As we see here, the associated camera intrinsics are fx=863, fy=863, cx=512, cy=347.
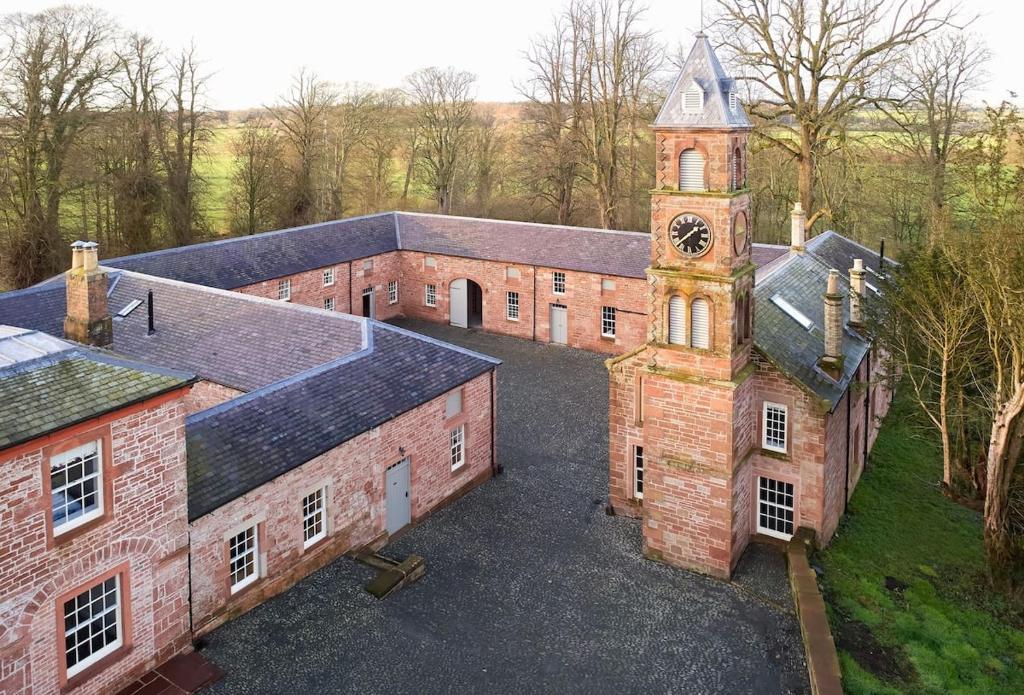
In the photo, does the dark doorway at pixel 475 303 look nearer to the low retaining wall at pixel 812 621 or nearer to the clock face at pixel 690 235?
the clock face at pixel 690 235

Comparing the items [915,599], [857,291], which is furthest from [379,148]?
[915,599]

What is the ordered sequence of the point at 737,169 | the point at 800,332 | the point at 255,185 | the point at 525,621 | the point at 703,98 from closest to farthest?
the point at 525,621
the point at 703,98
the point at 737,169
the point at 800,332
the point at 255,185

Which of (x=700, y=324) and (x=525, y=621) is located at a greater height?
(x=700, y=324)

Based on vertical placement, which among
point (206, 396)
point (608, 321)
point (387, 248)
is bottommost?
point (206, 396)

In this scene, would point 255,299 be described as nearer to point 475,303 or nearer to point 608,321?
point 608,321

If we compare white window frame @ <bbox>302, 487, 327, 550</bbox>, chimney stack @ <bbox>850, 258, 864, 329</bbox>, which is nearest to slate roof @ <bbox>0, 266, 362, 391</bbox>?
white window frame @ <bbox>302, 487, 327, 550</bbox>

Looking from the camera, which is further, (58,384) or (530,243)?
(530,243)

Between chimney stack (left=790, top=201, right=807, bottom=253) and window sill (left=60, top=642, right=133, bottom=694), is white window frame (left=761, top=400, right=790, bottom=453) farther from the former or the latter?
window sill (left=60, top=642, right=133, bottom=694)
